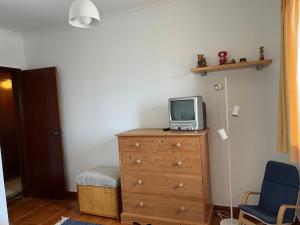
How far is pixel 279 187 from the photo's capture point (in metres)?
2.27

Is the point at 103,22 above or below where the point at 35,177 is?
above

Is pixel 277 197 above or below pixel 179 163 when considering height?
below

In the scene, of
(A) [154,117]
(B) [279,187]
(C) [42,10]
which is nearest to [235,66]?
(A) [154,117]

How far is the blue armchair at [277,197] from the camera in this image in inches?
80.9

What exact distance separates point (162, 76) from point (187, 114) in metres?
0.70

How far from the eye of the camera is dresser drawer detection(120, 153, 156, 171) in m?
2.60

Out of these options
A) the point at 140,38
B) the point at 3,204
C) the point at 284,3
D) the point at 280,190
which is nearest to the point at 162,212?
the point at 280,190

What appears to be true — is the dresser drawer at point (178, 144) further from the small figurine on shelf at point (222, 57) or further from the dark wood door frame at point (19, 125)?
the dark wood door frame at point (19, 125)

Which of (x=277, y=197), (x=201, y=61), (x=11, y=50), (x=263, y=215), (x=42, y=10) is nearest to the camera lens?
(x=263, y=215)

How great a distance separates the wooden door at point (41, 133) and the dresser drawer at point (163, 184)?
4.71 ft

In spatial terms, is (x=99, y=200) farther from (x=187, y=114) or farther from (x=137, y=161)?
(x=187, y=114)

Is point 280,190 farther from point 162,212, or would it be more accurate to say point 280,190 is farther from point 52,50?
point 52,50

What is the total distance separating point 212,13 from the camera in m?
2.78

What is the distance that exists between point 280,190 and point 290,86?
995 mm
